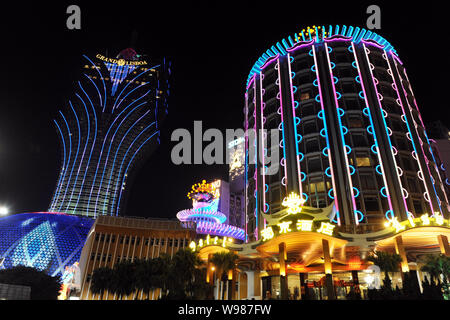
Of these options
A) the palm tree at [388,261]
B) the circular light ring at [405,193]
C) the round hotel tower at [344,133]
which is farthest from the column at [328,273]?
the circular light ring at [405,193]

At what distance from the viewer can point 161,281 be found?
32.8 meters

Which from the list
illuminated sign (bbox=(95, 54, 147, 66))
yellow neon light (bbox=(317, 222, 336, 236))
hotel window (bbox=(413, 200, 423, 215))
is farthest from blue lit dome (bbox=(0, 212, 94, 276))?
illuminated sign (bbox=(95, 54, 147, 66))

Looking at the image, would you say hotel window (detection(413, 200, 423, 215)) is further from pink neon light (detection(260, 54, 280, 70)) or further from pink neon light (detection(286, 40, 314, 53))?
pink neon light (detection(260, 54, 280, 70))

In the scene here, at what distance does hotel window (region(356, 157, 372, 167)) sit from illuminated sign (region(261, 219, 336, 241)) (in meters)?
20.0

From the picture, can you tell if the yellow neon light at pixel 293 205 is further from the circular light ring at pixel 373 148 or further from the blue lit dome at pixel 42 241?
the blue lit dome at pixel 42 241

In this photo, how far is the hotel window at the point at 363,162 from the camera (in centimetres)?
4572

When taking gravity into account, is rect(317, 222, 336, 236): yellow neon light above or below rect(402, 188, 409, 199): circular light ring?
below

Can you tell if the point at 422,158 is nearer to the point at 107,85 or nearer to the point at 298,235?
the point at 298,235

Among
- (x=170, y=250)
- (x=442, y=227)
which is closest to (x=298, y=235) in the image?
(x=442, y=227)

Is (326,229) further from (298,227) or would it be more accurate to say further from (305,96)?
(305,96)

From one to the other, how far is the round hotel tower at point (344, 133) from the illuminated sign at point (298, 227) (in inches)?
253

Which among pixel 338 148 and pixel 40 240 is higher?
pixel 338 148

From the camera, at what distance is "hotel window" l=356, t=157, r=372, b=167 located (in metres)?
45.7
